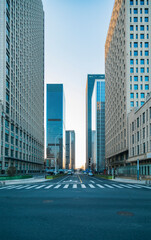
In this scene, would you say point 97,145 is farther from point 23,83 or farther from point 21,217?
point 21,217

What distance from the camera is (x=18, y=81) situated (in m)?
79.4

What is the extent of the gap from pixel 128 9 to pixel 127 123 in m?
36.0

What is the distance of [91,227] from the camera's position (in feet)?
26.5

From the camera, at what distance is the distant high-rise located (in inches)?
2511

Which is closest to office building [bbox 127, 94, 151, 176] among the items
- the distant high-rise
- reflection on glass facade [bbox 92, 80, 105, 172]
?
the distant high-rise

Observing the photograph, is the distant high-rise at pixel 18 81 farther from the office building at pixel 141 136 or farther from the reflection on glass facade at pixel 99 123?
the reflection on glass facade at pixel 99 123

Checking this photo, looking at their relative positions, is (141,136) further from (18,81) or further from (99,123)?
(99,123)

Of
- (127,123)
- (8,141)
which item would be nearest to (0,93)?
(8,141)

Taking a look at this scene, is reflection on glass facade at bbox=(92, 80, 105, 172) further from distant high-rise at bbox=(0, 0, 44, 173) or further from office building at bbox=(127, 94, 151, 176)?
office building at bbox=(127, 94, 151, 176)

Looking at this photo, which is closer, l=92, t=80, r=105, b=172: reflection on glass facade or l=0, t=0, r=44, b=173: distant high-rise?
l=0, t=0, r=44, b=173: distant high-rise

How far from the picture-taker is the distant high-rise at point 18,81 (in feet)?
209

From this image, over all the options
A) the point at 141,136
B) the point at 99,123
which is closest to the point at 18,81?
the point at 141,136

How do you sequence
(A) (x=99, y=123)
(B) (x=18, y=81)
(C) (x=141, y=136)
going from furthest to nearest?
(A) (x=99, y=123) → (B) (x=18, y=81) → (C) (x=141, y=136)

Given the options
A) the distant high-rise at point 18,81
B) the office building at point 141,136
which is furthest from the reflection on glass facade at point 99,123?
the office building at point 141,136
